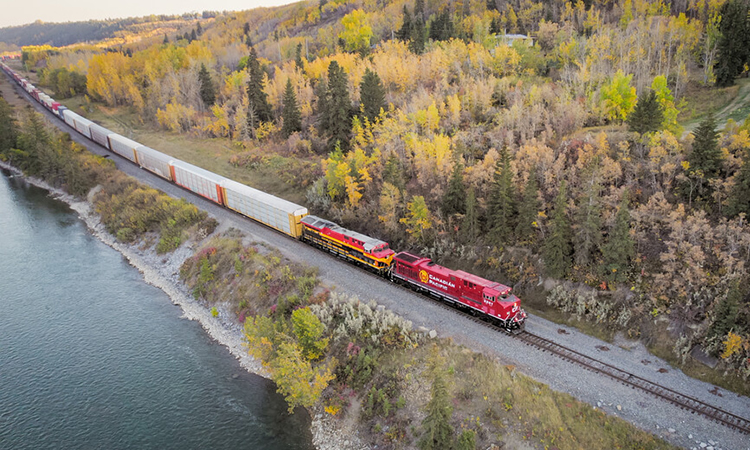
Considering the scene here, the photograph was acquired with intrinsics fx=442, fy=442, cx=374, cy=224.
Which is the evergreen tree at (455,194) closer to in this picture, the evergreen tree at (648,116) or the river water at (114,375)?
the evergreen tree at (648,116)

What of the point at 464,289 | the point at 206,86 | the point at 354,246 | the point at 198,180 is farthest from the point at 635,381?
the point at 206,86

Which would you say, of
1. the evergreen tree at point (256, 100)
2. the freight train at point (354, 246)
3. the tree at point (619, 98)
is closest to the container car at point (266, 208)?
the freight train at point (354, 246)

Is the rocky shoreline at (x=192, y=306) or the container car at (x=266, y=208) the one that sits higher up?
the container car at (x=266, y=208)

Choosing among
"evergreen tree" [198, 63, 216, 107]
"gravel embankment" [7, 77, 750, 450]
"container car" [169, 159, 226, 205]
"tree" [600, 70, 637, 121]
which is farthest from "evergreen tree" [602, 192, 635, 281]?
"evergreen tree" [198, 63, 216, 107]

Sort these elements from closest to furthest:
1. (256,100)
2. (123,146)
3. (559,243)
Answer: (559,243) < (123,146) < (256,100)

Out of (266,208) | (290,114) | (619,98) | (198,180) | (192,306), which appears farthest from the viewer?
(290,114)

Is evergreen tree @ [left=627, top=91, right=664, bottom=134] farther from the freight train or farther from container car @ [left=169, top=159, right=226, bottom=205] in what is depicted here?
container car @ [left=169, top=159, right=226, bottom=205]

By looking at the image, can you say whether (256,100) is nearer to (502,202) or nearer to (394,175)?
(394,175)
